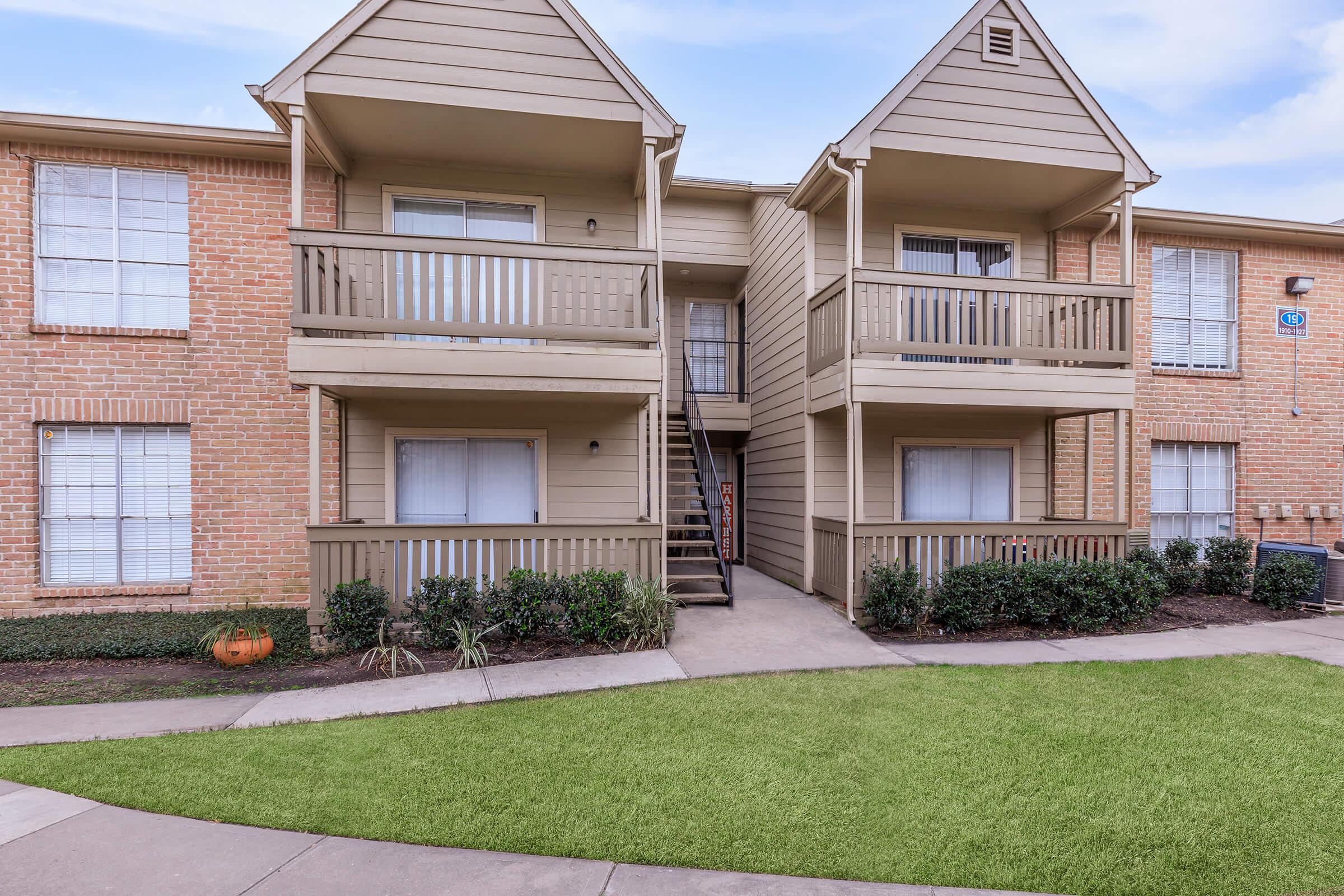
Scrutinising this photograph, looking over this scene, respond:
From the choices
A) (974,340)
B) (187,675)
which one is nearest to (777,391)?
(974,340)

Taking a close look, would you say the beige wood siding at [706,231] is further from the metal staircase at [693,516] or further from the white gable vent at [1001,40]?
the white gable vent at [1001,40]

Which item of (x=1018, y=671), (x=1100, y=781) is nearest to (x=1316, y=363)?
(x=1018, y=671)

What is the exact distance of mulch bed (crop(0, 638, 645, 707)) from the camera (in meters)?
5.52

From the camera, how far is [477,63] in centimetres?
702

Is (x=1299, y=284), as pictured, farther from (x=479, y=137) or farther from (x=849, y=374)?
(x=479, y=137)

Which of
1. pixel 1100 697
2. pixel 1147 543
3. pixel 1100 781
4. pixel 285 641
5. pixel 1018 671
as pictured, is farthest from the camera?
pixel 1147 543

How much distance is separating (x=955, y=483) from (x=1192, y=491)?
3984 millimetres

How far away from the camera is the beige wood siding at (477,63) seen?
6.80 m

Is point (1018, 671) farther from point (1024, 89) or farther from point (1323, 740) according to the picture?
point (1024, 89)

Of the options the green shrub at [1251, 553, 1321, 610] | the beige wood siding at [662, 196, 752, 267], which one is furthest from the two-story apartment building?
the beige wood siding at [662, 196, 752, 267]

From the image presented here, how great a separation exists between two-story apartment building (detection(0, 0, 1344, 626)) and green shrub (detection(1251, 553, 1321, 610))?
1426 millimetres

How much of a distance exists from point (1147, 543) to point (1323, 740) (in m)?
5.73

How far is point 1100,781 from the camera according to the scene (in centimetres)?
382

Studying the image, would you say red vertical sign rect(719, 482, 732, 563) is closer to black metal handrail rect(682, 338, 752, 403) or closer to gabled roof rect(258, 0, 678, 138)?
black metal handrail rect(682, 338, 752, 403)
